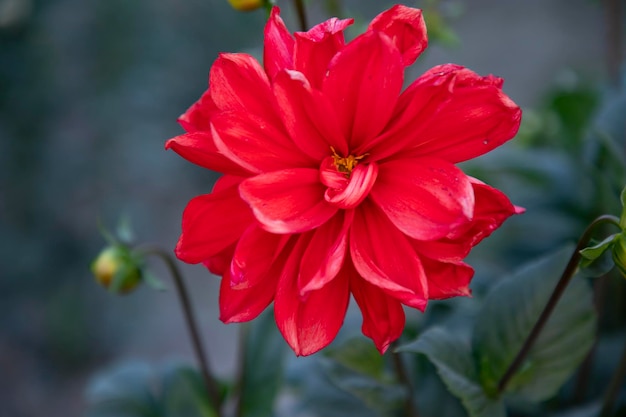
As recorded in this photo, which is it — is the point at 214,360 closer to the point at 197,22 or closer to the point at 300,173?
the point at 197,22

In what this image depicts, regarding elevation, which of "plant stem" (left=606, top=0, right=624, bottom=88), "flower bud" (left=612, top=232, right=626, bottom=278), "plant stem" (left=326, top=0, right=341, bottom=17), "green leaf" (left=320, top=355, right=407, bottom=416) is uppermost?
"plant stem" (left=326, top=0, right=341, bottom=17)

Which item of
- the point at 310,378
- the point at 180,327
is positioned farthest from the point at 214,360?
the point at 310,378

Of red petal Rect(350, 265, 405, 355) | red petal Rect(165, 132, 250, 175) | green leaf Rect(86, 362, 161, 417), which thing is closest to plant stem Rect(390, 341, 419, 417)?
red petal Rect(350, 265, 405, 355)

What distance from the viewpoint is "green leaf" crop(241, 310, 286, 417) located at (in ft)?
2.78

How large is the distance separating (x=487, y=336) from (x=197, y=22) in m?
1.51

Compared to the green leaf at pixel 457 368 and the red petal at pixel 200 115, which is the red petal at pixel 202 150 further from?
the green leaf at pixel 457 368

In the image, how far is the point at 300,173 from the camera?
0.51 metres

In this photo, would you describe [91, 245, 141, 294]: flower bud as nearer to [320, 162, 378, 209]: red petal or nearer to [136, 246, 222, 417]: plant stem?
[136, 246, 222, 417]: plant stem

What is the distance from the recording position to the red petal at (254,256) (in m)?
0.48

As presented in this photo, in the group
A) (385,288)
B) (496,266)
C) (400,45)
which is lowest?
(496,266)

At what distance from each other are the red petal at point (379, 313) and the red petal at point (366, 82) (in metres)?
0.12

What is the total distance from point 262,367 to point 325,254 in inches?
17.2

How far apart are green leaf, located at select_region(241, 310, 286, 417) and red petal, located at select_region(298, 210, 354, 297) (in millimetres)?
369

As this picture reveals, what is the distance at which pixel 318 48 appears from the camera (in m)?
0.50
